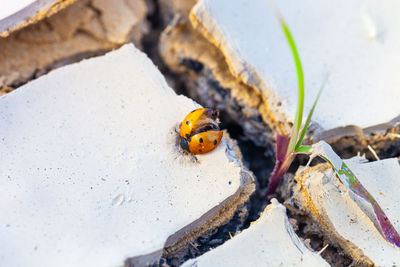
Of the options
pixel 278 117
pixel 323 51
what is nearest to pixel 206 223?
pixel 278 117

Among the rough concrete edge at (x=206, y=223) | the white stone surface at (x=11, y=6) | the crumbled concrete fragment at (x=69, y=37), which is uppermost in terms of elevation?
Result: the white stone surface at (x=11, y=6)

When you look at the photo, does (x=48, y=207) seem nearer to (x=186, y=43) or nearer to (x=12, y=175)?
(x=12, y=175)

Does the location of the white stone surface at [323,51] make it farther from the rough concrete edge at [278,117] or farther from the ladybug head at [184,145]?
the ladybug head at [184,145]

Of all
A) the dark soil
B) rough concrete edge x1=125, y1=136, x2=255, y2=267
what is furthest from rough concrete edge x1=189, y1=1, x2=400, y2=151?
rough concrete edge x1=125, y1=136, x2=255, y2=267

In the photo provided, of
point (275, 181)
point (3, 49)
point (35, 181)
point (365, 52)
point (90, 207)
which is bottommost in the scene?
point (275, 181)

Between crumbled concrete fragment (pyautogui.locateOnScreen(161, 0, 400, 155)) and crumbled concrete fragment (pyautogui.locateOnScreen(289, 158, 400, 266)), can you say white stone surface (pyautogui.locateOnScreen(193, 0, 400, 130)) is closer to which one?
crumbled concrete fragment (pyautogui.locateOnScreen(161, 0, 400, 155))

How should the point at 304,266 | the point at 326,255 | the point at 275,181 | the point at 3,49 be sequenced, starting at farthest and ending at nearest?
1. the point at 3,49
2. the point at 275,181
3. the point at 326,255
4. the point at 304,266

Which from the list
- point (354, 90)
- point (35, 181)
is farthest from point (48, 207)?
point (354, 90)

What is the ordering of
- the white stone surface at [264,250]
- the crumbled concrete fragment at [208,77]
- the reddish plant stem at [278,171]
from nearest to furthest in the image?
the white stone surface at [264,250], the reddish plant stem at [278,171], the crumbled concrete fragment at [208,77]

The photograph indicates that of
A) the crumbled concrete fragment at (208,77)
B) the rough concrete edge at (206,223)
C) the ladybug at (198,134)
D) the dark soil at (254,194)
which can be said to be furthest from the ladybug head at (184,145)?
the crumbled concrete fragment at (208,77)
